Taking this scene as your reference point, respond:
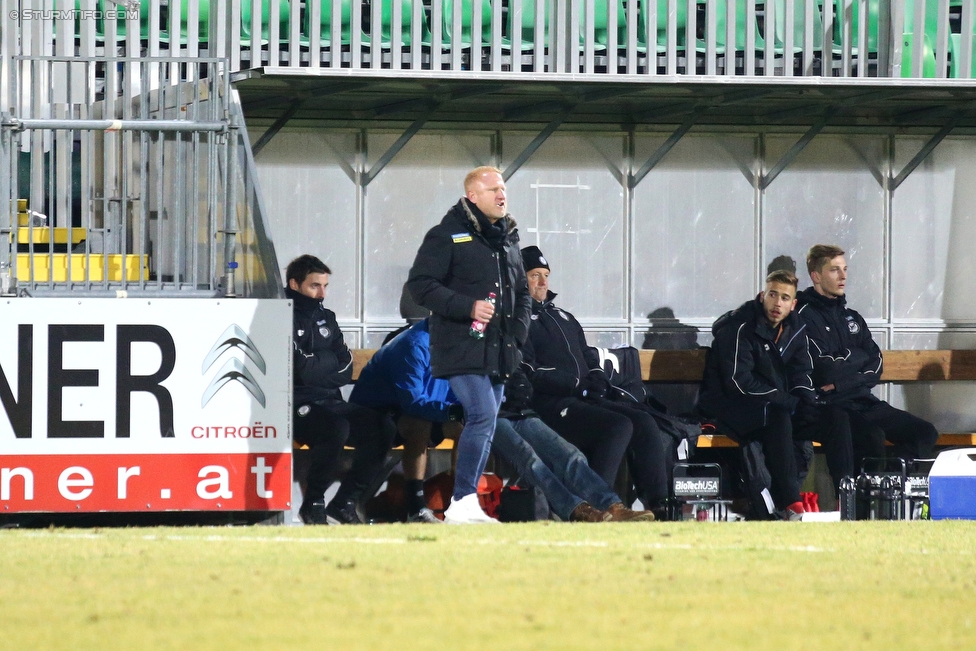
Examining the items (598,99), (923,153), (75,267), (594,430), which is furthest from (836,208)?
(75,267)

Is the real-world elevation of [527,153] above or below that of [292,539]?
above

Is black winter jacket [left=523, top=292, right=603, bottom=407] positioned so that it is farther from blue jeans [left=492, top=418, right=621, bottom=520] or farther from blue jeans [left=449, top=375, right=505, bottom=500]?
blue jeans [left=449, top=375, right=505, bottom=500]

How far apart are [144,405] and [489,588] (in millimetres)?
3100

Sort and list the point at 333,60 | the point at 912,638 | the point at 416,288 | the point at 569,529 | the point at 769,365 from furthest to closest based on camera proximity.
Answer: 1. the point at 333,60
2. the point at 769,365
3. the point at 416,288
4. the point at 569,529
5. the point at 912,638

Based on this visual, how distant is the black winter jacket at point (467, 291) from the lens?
7781 mm

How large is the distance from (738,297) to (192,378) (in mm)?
4750

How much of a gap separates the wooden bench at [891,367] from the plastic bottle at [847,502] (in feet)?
2.79

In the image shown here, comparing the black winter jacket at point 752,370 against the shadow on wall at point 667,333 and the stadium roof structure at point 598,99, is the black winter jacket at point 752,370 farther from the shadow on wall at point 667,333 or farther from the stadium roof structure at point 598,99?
the stadium roof structure at point 598,99

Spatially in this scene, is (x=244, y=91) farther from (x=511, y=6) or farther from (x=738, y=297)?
(x=738, y=297)

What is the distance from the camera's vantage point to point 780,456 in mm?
9352

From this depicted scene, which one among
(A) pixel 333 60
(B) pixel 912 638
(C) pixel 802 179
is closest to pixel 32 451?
(A) pixel 333 60

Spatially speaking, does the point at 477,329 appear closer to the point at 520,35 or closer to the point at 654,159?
the point at 520,35

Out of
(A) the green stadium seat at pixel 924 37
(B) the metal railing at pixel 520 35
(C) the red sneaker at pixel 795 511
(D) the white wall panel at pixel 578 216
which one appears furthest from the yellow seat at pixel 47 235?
(A) the green stadium seat at pixel 924 37

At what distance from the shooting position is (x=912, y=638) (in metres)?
4.59
